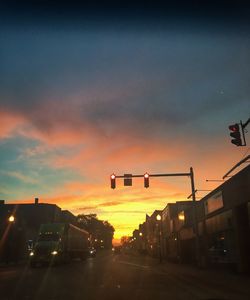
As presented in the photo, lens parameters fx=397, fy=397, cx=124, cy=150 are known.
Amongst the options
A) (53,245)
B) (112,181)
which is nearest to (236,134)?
(112,181)

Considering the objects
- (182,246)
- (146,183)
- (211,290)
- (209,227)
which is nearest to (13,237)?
(182,246)

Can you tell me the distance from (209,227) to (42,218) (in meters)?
63.3

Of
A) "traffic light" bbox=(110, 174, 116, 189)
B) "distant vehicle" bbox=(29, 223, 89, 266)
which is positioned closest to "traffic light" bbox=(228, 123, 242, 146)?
"traffic light" bbox=(110, 174, 116, 189)

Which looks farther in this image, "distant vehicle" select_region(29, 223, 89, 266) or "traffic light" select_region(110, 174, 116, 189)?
"distant vehicle" select_region(29, 223, 89, 266)

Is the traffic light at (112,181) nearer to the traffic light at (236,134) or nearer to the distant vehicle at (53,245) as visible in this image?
the traffic light at (236,134)

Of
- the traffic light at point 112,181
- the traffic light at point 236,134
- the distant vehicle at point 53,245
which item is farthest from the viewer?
the distant vehicle at point 53,245

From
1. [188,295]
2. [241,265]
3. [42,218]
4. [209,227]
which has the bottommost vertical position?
[188,295]

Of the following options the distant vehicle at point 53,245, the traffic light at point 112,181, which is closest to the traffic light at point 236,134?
the traffic light at point 112,181

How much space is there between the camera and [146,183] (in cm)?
2564

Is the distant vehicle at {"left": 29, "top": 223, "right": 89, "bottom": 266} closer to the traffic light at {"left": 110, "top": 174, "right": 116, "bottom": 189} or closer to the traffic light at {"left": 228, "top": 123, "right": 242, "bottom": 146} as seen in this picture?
the traffic light at {"left": 110, "top": 174, "right": 116, "bottom": 189}

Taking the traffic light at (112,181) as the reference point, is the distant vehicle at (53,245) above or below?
below

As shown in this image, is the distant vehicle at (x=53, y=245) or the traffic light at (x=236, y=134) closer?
the traffic light at (x=236, y=134)

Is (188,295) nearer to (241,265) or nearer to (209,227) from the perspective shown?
(241,265)

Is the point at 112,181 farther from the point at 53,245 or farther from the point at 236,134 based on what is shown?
the point at 53,245
